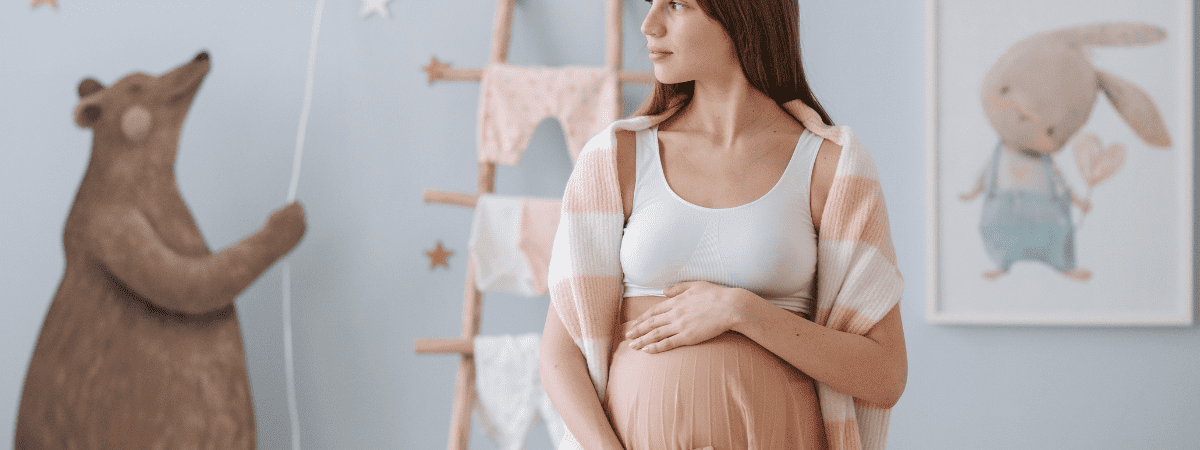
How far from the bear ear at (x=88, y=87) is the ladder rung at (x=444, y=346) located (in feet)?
2.57

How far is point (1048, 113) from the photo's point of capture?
4.90ft

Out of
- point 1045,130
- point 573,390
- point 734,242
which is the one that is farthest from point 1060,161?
point 573,390

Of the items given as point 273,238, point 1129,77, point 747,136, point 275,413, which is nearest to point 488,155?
point 273,238

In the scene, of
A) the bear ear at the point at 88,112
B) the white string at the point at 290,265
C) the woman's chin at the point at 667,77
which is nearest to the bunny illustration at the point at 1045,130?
the woman's chin at the point at 667,77

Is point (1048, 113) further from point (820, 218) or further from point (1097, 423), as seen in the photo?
point (820, 218)

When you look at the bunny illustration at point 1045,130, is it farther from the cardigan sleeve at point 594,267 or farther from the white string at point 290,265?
the white string at point 290,265

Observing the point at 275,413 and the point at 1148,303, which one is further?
the point at 275,413

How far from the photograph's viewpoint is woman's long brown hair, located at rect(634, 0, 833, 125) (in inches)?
27.2

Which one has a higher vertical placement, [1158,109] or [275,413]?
[1158,109]

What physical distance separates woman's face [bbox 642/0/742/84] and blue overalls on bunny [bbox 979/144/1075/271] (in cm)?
101

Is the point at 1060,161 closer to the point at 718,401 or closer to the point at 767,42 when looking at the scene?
the point at 767,42

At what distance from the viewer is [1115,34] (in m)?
1.48

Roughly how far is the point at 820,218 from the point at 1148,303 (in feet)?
3.66

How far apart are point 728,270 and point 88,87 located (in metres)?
1.37
